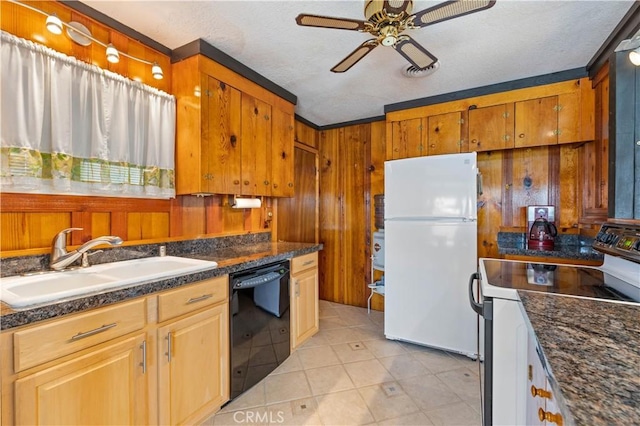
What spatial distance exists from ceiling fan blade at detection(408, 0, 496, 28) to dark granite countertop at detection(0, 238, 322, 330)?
5.33 feet

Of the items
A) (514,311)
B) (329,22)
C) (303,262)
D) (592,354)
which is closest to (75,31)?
(329,22)

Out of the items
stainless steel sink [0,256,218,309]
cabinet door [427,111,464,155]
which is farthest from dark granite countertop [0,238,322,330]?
cabinet door [427,111,464,155]

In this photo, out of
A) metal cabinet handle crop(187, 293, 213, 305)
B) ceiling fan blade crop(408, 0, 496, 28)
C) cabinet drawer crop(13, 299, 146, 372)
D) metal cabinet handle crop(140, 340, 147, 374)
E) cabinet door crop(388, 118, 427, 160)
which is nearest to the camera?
cabinet drawer crop(13, 299, 146, 372)

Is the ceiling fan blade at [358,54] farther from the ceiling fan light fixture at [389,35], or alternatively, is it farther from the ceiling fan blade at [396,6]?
the ceiling fan blade at [396,6]

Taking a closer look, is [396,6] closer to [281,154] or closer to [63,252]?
[281,154]

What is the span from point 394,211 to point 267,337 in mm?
1510

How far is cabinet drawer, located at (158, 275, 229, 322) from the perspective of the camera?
137 centimetres

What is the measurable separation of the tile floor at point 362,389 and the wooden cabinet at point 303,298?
132 mm

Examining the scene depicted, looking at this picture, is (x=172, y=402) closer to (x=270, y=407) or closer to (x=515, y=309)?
(x=270, y=407)

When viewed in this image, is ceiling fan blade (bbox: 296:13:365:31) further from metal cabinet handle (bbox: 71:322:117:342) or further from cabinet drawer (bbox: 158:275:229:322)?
metal cabinet handle (bbox: 71:322:117:342)

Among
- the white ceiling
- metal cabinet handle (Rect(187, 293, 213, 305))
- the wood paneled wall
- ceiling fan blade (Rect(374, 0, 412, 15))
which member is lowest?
metal cabinet handle (Rect(187, 293, 213, 305))

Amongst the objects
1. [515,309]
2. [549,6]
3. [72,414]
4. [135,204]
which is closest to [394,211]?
[515,309]

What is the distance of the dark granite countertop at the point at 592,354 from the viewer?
1.50ft

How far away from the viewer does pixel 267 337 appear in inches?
79.9
